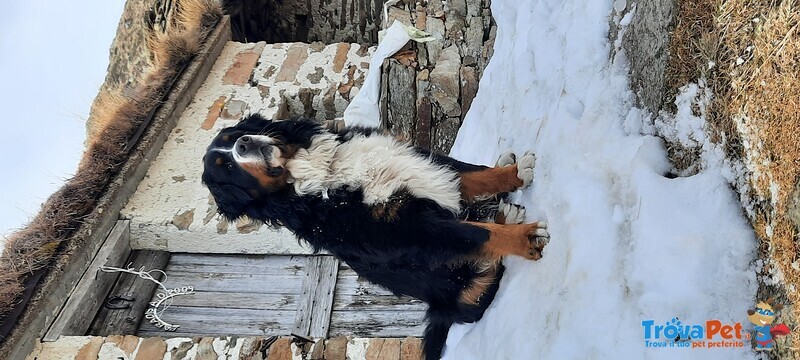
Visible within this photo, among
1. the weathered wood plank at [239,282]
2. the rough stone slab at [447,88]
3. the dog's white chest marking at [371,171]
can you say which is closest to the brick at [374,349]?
the weathered wood plank at [239,282]

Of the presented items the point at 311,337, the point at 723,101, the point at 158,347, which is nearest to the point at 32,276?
the point at 158,347

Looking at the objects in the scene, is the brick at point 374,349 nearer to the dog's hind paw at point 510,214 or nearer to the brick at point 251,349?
the brick at point 251,349

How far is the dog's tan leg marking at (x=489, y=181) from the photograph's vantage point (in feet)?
9.45

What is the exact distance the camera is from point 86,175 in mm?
4438

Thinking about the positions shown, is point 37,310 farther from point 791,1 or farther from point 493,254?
point 791,1

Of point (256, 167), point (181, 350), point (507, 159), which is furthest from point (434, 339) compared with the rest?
point (181, 350)

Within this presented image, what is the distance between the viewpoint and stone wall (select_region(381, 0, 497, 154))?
4.78m

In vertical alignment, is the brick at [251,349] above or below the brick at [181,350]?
above

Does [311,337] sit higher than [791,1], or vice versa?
[791,1]

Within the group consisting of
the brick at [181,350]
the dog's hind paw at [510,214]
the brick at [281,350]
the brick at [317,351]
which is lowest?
the brick at [181,350]

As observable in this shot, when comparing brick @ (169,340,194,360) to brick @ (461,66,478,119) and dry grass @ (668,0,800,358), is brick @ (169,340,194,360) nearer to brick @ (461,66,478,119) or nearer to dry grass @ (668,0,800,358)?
brick @ (461,66,478,119)

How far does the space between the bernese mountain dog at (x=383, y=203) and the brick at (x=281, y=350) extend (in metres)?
1.09

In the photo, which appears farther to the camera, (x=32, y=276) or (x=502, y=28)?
(x=502, y=28)

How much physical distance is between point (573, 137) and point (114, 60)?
18.9 feet
